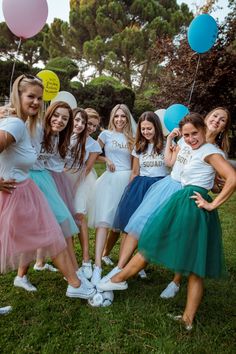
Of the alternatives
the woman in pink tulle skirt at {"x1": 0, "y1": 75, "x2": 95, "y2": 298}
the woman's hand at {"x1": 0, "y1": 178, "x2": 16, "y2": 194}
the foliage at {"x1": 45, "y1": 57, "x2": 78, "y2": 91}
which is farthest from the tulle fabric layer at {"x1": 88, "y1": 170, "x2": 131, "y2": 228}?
the foliage at {"x1": 45, "y1": 57, "x2": 78, "y2": 91}

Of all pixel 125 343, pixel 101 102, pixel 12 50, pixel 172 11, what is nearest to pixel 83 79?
pixel 12 50

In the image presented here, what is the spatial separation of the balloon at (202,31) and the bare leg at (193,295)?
10.2ft

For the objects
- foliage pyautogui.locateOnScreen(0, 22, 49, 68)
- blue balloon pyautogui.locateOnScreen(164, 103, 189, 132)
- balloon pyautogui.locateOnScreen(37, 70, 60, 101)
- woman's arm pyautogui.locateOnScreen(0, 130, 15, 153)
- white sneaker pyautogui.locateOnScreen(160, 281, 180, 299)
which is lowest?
white sneaker pyautogui.locateOnScreen(160, 281, 180, 299)

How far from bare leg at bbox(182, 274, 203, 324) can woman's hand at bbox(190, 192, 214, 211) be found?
530mm

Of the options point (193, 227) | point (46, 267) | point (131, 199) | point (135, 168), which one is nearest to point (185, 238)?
point (193, 227)

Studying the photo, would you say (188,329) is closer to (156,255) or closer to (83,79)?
(156,255)

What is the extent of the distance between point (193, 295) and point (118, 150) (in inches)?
67.6

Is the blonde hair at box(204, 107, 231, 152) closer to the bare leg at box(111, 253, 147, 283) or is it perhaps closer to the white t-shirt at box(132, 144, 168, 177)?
the white t-shirt at box(132, 144, 168, 177)

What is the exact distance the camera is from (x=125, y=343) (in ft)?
7.85

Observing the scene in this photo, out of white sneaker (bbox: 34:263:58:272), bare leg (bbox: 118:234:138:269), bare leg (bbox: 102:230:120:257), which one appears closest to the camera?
bare leg (bbox: 118:234:138:269)

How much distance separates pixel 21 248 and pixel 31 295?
764 mm

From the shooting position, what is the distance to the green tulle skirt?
242 centimetres

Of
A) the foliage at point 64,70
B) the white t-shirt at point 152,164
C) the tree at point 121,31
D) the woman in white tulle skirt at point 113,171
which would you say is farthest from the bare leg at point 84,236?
the tree at point 121,31

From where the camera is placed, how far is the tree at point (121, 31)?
2238 cm
